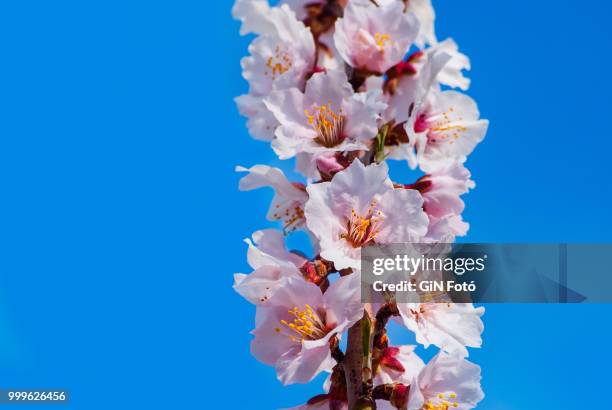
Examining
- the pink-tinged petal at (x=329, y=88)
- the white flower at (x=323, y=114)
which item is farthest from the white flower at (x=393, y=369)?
the pink-tinged petal at (x=329, y=88)

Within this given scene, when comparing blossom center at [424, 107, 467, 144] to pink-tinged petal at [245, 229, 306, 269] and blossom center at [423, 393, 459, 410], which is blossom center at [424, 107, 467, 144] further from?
blossom center at [423, 393, 459, 410]

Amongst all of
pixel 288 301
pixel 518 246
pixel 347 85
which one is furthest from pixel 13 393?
pixel 518 246

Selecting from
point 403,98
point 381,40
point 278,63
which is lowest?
point 403,98

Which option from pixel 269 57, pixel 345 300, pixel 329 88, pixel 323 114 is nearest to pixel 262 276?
pixel 345 300

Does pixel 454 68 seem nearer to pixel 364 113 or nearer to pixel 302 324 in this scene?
pixel 364 113

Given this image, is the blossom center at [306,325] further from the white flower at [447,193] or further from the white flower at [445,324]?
the white flower at [447,193]

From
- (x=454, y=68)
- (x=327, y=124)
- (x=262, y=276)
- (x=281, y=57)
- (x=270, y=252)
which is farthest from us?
(x=454, y=68)

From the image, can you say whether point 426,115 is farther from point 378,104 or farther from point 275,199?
point 275,199
